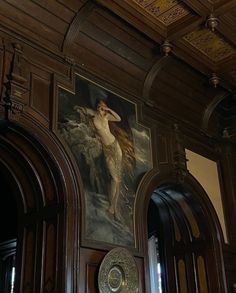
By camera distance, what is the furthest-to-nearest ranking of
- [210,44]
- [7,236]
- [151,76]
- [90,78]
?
1. [7,236]
2. [151,76]
3. [210,44]
4. [90,78]

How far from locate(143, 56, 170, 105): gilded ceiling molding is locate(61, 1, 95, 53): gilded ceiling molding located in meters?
1.66

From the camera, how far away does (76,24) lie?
21.9 ft

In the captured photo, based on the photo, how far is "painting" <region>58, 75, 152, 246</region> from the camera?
Result: 20.8 ft

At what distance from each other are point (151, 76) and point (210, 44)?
3.61ft

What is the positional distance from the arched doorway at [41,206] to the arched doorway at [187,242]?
8.07ft

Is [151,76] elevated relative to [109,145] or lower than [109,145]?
elevated

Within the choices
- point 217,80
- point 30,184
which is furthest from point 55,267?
point 217,80

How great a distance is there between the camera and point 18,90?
19.4 feet

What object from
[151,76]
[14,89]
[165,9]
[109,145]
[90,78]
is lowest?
[109,145]

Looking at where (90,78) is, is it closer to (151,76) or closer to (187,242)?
(151,76)

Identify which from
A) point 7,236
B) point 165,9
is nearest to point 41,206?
point 165,9

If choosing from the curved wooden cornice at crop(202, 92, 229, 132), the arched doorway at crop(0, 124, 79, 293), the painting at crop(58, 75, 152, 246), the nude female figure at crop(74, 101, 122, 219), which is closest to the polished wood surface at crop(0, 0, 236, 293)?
the arched doorway at crop(0, 124, 79, 293)

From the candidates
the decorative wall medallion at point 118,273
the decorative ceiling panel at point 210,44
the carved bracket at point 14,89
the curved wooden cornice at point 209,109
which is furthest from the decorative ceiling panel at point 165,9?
the decorative wall medallion at point 118,273

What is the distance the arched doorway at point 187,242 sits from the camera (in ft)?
26.8
